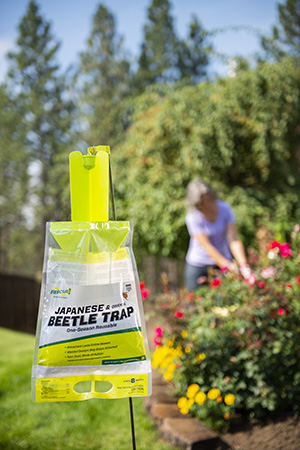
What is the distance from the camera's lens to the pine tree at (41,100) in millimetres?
12906

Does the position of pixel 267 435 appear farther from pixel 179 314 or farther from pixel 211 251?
pixel 211 251

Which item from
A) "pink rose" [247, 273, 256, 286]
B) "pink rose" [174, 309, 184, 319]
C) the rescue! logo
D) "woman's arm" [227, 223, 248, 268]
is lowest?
"pink rose" [174, 309, 184, 319]

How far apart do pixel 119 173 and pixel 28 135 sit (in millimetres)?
8989

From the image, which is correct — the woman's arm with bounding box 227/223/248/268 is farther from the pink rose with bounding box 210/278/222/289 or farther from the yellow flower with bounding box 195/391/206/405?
the yellow flower with bounding box 195/391/206/405

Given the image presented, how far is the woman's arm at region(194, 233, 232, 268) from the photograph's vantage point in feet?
8.32

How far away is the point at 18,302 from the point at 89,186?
886 cm

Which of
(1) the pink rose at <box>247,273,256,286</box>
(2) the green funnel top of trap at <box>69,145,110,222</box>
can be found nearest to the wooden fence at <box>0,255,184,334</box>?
(1) the pink rose at <box>247,273,256,286</box>

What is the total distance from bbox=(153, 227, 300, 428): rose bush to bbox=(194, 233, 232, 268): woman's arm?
378mm

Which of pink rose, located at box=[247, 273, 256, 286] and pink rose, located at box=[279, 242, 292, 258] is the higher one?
pink rose, located at box=[279, 242, 292, 258]

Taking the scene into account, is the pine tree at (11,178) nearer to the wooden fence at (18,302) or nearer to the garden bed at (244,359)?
the wooden fence at (18,302)

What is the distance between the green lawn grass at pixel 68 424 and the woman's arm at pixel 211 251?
100 cm

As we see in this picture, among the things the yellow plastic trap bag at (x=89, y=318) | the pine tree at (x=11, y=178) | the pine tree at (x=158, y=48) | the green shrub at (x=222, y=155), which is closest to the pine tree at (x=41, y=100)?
the pine tree at (x=11, y=178)

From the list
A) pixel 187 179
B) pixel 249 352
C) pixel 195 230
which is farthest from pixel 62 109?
pixel 249 352

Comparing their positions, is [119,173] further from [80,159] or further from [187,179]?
[80,159]
